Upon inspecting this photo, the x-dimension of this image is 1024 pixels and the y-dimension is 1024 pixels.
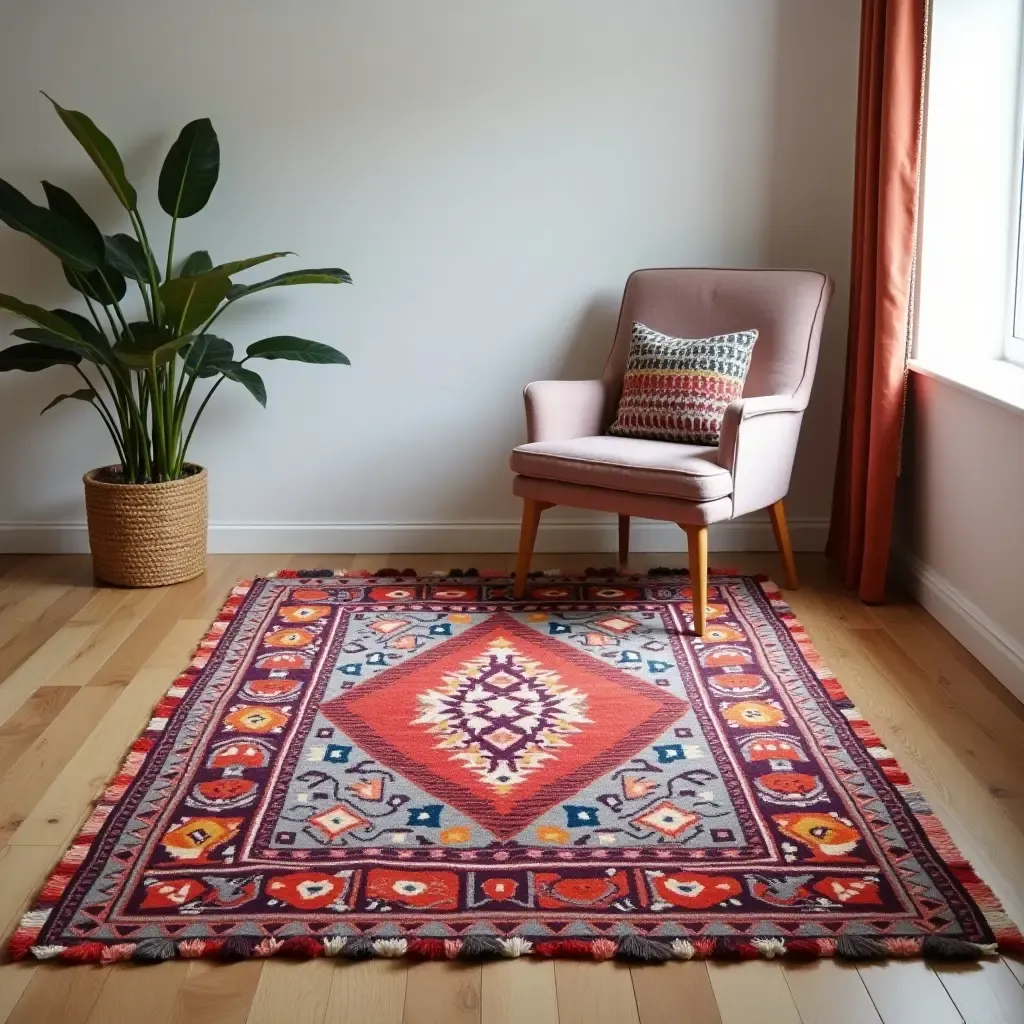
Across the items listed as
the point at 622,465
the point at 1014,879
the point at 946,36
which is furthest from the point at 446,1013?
the point at 946,36

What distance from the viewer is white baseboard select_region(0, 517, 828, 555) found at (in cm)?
407

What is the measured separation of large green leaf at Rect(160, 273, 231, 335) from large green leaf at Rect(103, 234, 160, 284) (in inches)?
8.9

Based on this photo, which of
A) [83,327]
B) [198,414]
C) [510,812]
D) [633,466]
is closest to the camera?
[510,812]

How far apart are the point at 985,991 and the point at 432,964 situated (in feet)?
2.55

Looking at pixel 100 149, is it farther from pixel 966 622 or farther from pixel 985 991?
pixel 985 991

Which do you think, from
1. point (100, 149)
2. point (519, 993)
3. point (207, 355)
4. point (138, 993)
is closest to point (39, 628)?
point (207, 355)

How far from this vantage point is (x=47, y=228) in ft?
11.0

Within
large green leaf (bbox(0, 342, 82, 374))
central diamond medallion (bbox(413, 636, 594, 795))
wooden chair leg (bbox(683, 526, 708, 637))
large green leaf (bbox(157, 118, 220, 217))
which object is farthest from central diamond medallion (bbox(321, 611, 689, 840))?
large green leaf (bbox(157, 118, 220, 217))

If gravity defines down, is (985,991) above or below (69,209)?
below

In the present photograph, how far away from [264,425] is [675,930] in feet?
8.35

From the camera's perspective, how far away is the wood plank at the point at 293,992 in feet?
5.57

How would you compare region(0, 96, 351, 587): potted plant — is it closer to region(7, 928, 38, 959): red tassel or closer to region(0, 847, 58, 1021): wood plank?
region(0, 847, 58, 1021): wood plank

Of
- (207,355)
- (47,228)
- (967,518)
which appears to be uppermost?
(47,228)

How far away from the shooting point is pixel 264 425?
4.01 m
